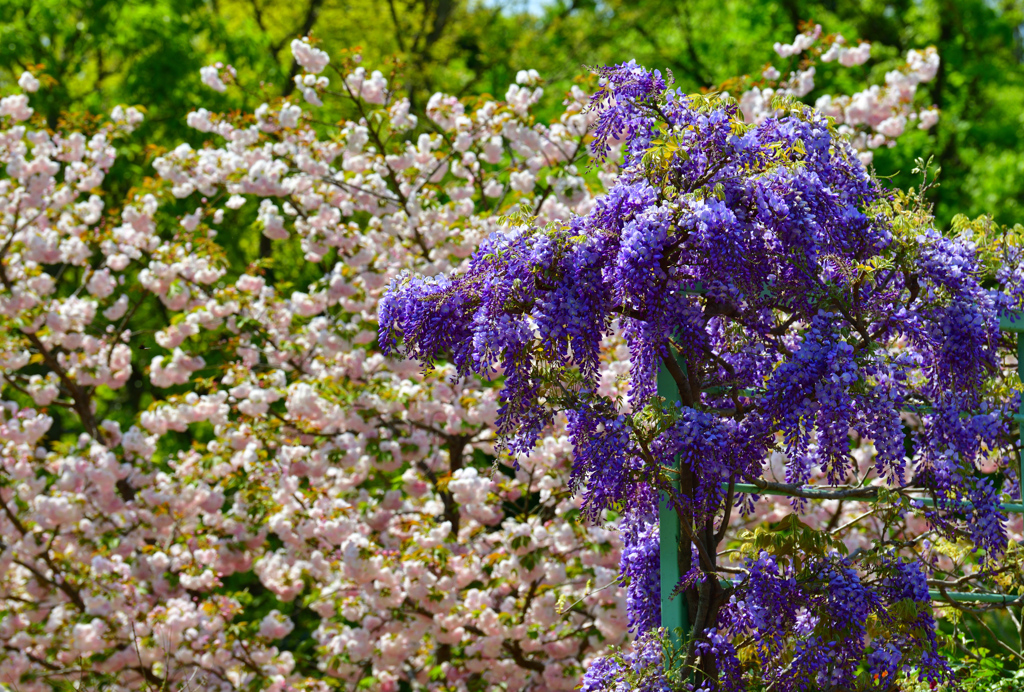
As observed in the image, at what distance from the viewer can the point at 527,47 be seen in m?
14.3

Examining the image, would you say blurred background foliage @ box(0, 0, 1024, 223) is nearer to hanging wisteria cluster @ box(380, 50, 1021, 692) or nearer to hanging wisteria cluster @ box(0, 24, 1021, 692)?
hanging wisteria cluster @ box(0, 24, 1021, 692)

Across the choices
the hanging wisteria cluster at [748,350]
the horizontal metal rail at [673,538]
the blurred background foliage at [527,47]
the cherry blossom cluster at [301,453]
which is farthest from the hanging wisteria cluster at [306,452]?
the blurred background foliage at [527,47]

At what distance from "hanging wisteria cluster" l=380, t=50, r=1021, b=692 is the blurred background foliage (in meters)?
7.18

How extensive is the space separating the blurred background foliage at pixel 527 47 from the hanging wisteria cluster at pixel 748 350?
7178 mm

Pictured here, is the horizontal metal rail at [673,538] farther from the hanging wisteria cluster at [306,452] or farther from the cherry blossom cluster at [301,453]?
the cherry blossom cluster at [301,453]

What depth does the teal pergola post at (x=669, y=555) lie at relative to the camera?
4004mm

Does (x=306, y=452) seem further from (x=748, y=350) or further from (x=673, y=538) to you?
(x=748, y=350)

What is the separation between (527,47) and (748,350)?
11.2 metres

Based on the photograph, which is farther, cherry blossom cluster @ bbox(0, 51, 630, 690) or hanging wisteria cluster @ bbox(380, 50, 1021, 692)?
cherry blossom cluster @ bbox(0, 51, 630, 690)

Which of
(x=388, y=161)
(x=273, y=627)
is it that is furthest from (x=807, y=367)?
(x=273, y=627)

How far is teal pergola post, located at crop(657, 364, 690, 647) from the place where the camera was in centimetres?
400

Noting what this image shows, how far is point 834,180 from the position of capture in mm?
3912

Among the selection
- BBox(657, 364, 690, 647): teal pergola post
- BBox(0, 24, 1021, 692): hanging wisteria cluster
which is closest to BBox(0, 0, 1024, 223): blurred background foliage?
BBox(0, 24, 1021, 692): hanging wisteria cluster

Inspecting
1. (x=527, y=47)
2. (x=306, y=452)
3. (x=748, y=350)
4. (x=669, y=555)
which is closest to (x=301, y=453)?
(x=306, y=452)
